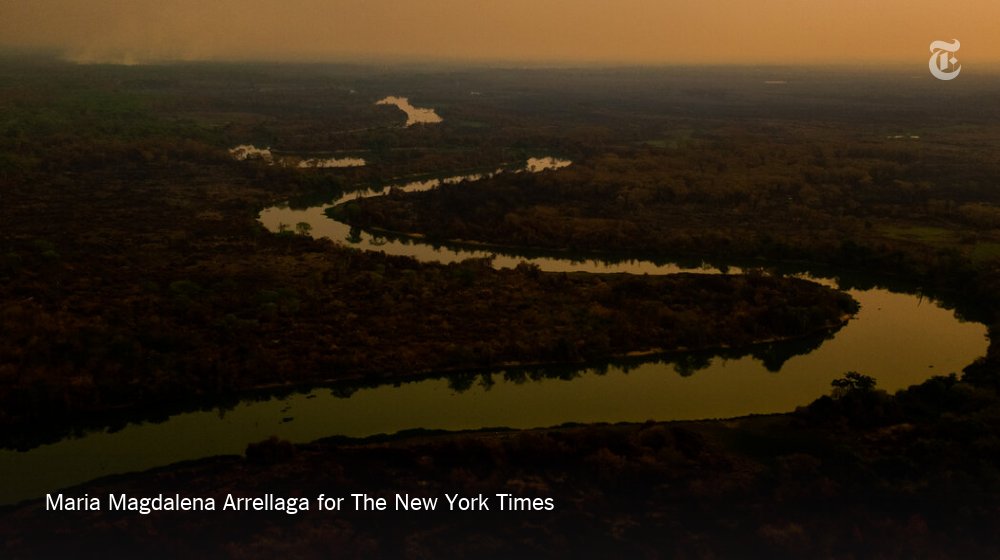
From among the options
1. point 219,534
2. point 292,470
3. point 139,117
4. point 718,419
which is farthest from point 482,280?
point 139,117

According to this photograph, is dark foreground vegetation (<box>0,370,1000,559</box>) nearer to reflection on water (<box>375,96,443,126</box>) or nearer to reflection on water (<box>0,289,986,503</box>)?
reflection on water (<box>0,289,986,503</box>)

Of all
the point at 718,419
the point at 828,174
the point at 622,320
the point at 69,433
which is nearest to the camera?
the point at 69,433

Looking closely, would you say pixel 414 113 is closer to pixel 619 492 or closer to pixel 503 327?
pixel 503 327

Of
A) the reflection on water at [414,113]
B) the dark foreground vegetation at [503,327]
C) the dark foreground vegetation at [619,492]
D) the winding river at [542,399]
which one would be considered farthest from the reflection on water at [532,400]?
the reflection on water at [414,113]

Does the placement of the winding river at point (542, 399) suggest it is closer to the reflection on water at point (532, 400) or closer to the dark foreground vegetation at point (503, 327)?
the reflection on water at point (532, 400)

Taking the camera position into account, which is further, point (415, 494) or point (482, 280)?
point (482, 280)

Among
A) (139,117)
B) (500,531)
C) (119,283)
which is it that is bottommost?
(500,531)

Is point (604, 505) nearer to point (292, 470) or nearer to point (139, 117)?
point (292, 470)
